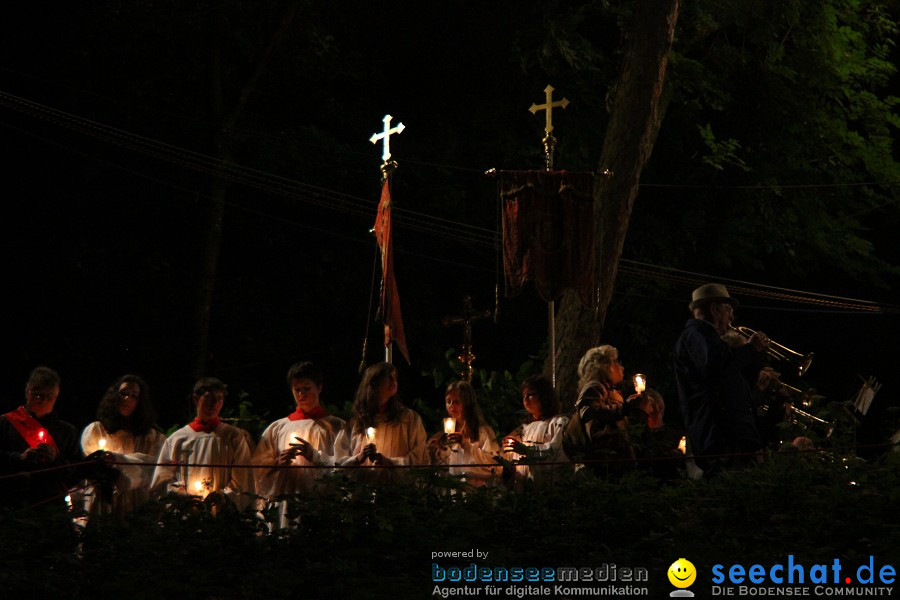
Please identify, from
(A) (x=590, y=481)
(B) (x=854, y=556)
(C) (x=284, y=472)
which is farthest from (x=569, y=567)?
(C) (x=284, y=472)

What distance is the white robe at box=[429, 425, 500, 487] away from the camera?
9.00 m

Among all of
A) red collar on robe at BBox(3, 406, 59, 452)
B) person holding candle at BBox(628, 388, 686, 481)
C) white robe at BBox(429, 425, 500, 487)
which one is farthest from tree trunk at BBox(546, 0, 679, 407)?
red collar on robe at BBox(3, 406, 59, 452)

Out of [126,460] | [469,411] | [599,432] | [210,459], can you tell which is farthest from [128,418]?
[599,432]

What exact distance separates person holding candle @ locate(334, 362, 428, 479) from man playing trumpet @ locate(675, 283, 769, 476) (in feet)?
6.11

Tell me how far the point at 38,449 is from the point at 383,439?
230cm

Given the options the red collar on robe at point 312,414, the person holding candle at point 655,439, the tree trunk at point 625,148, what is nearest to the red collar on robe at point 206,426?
the red collar on robe at point 312,414

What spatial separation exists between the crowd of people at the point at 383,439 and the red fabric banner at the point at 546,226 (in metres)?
2.52

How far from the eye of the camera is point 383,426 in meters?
9.27

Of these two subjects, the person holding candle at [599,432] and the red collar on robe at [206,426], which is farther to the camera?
the red collar on robe at [206,426]

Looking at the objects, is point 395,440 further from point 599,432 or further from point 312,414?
point 599,432

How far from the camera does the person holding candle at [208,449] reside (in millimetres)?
9195

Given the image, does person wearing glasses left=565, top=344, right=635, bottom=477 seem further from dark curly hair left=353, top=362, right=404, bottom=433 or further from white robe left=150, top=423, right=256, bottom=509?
white robe left=150, top=423, right=256, bottom=509

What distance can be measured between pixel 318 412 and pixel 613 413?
210 cm

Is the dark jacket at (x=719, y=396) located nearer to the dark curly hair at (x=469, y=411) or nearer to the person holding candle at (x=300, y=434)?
the dark curly hair at (x=469, y=411)
